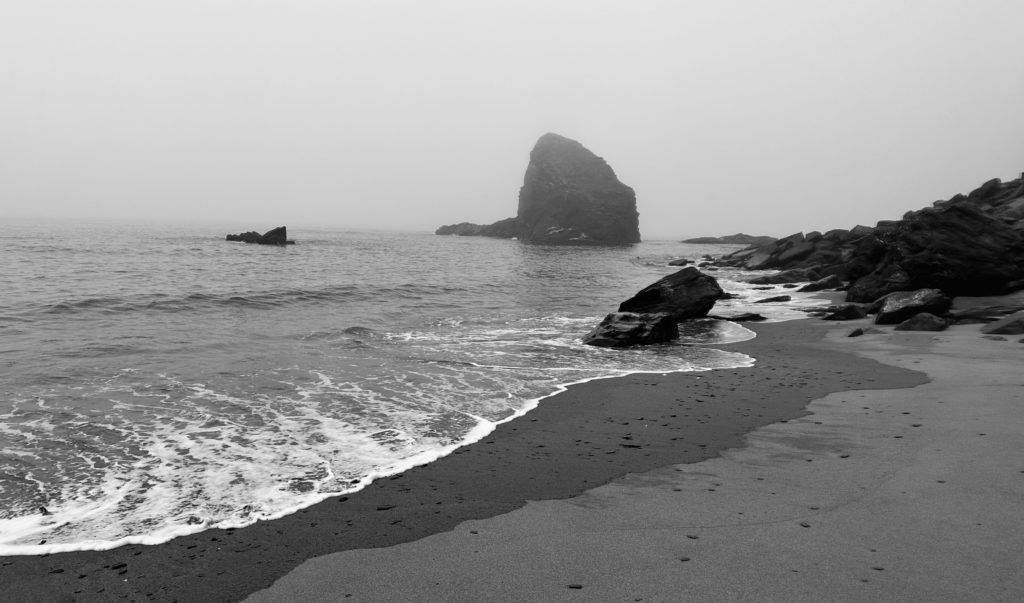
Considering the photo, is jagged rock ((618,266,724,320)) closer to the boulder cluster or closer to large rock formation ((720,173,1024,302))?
the boulder cluster

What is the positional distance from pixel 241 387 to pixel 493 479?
20.8 feet

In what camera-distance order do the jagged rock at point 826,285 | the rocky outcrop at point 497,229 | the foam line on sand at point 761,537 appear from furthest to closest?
the rocky outcrop at point 497,229 < the jagged rock at point 826,285 < the foam line on sand at point 761,537

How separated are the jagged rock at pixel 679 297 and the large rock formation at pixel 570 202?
4584 inches

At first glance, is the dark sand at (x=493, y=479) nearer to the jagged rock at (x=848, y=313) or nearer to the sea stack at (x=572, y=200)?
the jagged rock at (x=848, y=313)

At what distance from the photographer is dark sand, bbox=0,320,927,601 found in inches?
173

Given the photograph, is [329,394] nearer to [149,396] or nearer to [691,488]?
[149,396]

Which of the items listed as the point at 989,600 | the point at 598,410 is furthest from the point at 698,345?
the point at 989,600

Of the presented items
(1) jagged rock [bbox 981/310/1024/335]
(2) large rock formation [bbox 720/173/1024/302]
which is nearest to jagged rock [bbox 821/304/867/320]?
(2) large rock formation [bbox 720/173/1024/302]

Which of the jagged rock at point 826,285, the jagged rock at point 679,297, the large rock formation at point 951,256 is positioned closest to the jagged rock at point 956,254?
the large rock formation at point 951,256

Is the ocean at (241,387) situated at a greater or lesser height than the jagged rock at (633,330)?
lesser

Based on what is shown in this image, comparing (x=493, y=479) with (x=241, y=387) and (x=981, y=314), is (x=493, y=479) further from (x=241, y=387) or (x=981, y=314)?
(x=981, y=314)

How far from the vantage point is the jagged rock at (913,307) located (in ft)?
56.4

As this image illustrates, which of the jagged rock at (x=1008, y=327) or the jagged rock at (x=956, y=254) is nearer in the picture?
the jagged rock at (x=1008, y=327)

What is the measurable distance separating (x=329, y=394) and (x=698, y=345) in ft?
34.1
